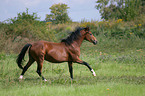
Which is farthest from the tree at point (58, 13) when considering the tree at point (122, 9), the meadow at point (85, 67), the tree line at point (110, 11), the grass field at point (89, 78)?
the grass field at point (89, 78)

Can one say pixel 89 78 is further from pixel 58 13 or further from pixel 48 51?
pixel 58 13

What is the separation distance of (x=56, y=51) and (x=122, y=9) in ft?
79.6

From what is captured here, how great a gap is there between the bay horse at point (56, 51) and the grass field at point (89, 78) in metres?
0.63

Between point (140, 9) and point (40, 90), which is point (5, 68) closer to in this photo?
point (40, 90)

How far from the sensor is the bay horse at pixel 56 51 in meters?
7.13

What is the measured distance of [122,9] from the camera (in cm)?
2948

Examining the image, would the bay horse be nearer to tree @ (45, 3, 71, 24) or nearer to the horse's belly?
the horse's belly

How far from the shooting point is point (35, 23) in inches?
635

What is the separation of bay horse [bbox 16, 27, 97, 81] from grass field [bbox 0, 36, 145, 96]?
627 mm

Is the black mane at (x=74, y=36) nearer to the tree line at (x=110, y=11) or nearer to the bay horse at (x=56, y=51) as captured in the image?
the bay horse at (x=56, y=51)

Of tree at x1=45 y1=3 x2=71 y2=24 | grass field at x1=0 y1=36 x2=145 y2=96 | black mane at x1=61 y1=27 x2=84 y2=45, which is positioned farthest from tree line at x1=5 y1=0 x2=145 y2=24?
black mane at x1=61 y1=27 x2=84 y2=45

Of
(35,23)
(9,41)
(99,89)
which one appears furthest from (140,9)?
(99,89)

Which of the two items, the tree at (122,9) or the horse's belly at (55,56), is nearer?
the horse's belly at (55,56)

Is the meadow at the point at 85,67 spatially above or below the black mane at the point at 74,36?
below
